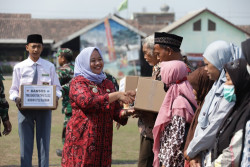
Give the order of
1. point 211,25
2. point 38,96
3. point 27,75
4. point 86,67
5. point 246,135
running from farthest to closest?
point 211,25, point 27,75, point 38,96, point 86,67, point 246,135

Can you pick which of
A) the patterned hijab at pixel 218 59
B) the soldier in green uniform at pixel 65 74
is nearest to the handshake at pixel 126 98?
the patterned hijab at pixel 218 59

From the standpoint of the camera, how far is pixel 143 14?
86625mm

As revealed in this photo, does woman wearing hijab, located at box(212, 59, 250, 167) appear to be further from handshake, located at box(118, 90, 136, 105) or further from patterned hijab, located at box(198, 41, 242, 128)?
handshake, located at box(118, 90, 136, 105)

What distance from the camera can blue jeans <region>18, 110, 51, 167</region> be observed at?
22.5 feet

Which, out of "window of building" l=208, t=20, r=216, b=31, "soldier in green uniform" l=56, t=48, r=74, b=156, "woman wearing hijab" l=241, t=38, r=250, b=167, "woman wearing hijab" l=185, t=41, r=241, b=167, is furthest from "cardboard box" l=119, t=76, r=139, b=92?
"window of building" l=208, t=20, r=216, b=31

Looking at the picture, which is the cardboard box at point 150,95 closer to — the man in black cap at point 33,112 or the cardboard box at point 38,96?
the cardboard box at point 38,96

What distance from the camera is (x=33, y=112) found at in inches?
274

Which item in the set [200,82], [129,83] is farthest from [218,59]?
[129,83]

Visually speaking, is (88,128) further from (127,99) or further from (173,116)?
(173,116)

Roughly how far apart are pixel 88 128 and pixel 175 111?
2.97 ft

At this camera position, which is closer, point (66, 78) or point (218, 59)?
point (218, 59)

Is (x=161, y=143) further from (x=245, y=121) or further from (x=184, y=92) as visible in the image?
(x=245, y=121)

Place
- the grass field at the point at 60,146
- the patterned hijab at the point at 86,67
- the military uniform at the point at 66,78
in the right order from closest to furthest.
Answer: the patterned hijab at the point at 86,67 → the grass field at the point at 60,146 → the military uniform at the point at 66,78

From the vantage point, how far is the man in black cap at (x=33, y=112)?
22.5ft
